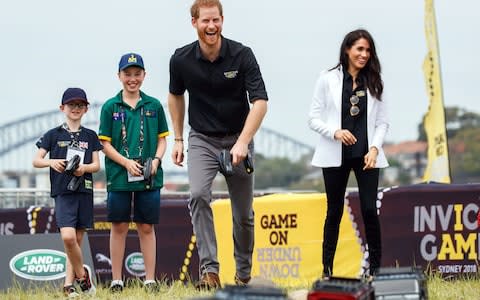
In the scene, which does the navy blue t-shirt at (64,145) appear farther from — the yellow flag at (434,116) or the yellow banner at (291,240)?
the yellow flag at (434,116)

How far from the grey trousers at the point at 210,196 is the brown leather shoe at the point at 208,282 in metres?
0.04

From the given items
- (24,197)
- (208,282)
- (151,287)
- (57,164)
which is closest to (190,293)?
(208,282)

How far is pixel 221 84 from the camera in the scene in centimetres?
645

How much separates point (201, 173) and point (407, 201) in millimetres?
3051

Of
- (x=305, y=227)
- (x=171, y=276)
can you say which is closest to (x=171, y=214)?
(x=171, y=276)

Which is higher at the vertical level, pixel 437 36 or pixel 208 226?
pixel 437 36

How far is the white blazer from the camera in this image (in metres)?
6.56

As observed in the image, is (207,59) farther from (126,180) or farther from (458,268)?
(458,268)

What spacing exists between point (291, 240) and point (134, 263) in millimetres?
1835

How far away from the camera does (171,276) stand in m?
10.1

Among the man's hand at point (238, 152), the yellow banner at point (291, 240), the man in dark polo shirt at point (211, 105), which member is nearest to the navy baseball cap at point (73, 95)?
the man in dark polo shirt at point (211, 105)

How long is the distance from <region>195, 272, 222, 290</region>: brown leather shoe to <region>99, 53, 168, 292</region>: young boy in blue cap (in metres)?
0.85

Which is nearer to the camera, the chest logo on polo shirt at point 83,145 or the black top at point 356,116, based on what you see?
the black top at point 356,116

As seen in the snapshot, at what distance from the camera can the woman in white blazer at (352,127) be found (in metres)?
6.55
